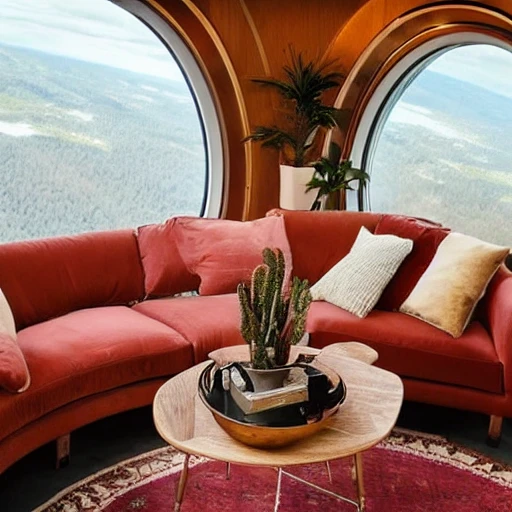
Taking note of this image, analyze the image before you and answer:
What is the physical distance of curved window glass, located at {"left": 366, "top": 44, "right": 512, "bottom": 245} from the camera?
3.95 metres

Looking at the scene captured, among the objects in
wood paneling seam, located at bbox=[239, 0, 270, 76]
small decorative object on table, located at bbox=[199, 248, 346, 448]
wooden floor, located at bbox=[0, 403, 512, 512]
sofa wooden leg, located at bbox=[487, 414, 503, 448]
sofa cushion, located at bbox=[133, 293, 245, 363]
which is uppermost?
wood paneling seam, located at bbox=[239, 0, 270, 76]

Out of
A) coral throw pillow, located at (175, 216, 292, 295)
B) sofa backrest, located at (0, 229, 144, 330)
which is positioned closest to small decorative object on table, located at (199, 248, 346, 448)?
sofa backrest, located at (0, 229, 144, 330)

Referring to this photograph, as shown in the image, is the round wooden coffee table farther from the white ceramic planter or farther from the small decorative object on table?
the white ceramic planter

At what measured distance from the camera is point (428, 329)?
2.77 meters

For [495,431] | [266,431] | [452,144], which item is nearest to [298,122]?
[452,144]

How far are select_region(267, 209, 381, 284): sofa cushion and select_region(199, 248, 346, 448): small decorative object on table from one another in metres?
1.38

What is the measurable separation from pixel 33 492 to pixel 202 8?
307 centimetres

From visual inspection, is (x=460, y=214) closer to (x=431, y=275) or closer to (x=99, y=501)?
(x=431, y=275)

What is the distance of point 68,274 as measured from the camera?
9.64 ft

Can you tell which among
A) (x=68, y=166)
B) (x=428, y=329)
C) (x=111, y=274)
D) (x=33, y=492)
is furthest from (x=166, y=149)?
(x=33, y=492)

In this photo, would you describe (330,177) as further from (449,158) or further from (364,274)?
(364,274)

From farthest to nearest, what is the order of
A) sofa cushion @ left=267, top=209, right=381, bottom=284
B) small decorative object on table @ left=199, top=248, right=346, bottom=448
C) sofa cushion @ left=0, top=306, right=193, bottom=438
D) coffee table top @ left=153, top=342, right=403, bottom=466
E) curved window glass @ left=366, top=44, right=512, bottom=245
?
1. curved window glass @ left=366, top=44, right=512, bottom=245
2. sofa cushion @ left=267, top=209, right=381, bottom=284
3. sofa cushion @ left=0, top=306, right=193, bottom=438
4. small decorative object on table @ left=199, top=248, right=346, bottom=448
5. coffee table top @ left=153, top=342, right=403, bottom=466

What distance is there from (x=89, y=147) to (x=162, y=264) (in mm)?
1126

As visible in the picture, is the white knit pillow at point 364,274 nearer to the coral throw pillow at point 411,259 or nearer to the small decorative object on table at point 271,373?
the coral throw pillow at point 411,259
